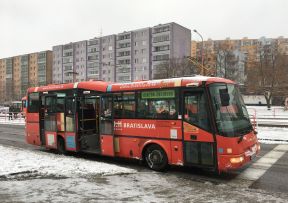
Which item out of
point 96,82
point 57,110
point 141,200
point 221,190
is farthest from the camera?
point 57,110

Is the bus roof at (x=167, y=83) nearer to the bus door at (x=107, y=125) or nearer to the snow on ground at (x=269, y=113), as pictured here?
the bus door at (x=107, y=125)

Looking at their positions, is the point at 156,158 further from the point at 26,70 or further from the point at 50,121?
the point at 26,70

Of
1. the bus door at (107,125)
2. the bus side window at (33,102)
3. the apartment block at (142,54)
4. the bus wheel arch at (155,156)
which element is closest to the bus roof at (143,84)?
the bus door at (107,125)

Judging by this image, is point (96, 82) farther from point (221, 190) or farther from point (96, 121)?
point (221, 190)

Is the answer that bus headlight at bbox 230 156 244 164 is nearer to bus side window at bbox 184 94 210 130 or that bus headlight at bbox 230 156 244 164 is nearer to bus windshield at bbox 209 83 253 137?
bus windshield at bbox 209 83 253 137

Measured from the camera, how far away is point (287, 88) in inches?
2389

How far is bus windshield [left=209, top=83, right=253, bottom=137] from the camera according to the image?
28.0 feet

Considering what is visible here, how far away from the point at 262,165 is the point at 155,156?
3295mm

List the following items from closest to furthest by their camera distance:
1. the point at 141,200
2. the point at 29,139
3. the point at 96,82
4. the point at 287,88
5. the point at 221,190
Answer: the point at 141,200 → the point at 221,190 → the point at 96,82 → the point at 29,139 → the point at 287,88

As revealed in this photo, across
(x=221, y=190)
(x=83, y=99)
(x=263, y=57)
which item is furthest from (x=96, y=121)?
(x=263, y=57)

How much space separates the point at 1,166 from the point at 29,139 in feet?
16.9

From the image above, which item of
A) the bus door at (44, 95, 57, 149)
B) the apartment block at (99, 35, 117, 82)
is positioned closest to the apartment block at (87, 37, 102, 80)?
the apartment block at (99, 35, 117, 82)

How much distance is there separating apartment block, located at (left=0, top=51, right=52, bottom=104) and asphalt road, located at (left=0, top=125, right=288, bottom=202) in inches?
4893

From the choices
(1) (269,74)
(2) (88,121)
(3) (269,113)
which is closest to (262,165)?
(2) (88,121)
